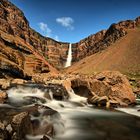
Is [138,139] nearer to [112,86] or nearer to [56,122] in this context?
[56,122]

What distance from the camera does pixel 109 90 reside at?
28.8 m

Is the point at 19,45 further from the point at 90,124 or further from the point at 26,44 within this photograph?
the point at 90,124

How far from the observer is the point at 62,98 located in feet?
90.2

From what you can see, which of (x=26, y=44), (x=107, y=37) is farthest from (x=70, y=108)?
(x=107, y=37)

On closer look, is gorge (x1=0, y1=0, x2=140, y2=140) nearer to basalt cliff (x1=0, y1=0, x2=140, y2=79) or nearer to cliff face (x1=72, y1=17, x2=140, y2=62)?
basalt cliff (x1=0, y1=0, x2=140, y2=79)

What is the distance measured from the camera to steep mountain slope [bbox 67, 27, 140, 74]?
108 metres

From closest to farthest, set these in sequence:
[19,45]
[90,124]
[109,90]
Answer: [90,124] < [109,90] < [19,45]

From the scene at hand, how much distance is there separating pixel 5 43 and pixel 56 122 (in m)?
59.6

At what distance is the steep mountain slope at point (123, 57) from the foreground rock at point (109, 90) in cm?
6845

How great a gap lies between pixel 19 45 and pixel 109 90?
59.5 metres

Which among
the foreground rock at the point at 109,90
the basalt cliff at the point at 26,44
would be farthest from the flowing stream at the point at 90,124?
the basalt cliff at the point at 26,44

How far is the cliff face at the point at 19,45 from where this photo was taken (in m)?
57.1

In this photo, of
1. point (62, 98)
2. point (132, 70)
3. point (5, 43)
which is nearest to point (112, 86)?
point (62, 98)

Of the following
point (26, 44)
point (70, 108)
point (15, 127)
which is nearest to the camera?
point (15, 127)
